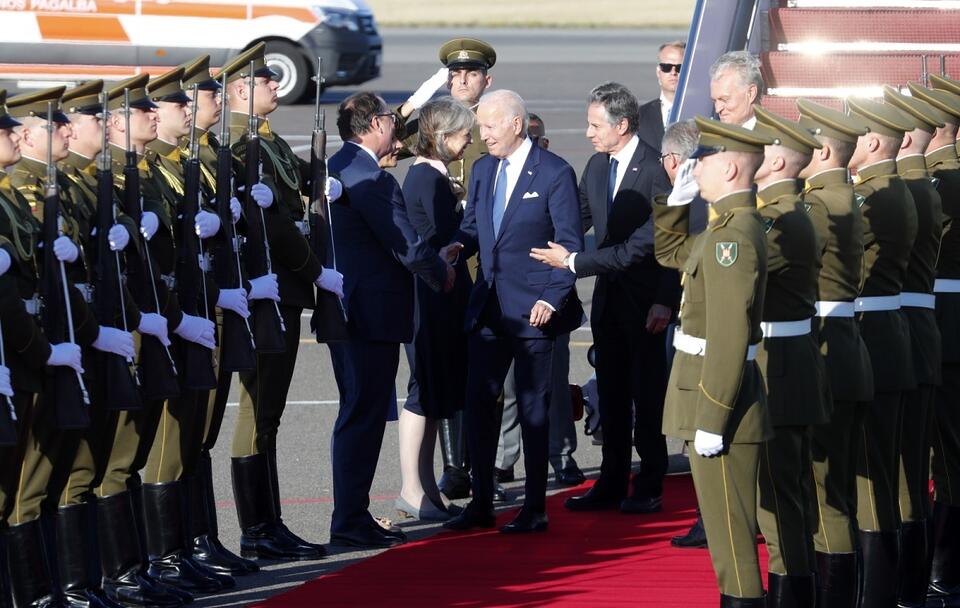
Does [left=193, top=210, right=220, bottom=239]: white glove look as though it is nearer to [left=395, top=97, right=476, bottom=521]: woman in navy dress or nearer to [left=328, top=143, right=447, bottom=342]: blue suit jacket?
[left=328, top=143, right=447, bottom=342]: blue suit jacket

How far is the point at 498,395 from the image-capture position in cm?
800

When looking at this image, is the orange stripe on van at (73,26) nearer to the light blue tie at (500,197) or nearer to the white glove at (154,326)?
the light blue tie at (500,197)

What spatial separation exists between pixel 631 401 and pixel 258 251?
203 cm

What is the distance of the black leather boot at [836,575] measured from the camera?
6219mm

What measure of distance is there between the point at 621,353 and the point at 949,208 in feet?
6.26

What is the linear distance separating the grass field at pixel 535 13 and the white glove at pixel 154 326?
126 ft

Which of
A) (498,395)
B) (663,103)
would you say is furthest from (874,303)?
(663,103)

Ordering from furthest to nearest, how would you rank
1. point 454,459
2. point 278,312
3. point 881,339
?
point 454,459
point 278,312
point 881,339

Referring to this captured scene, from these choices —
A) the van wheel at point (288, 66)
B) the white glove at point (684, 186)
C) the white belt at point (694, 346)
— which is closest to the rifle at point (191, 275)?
the white glove at point (684, 186)

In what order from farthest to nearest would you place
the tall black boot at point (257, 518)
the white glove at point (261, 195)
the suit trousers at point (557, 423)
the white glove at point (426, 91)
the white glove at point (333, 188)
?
the white glove at point (426, 91), the suit trousers at point (557, 423), the white glove at point (333, 188), the tall black boot at point (257, 518), the white glove at point (261, 195)

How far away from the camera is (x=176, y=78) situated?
7168 millimetres

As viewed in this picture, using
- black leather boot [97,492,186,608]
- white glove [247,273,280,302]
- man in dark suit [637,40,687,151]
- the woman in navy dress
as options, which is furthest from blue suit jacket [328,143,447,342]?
man in dark suit [637,40,687,151]

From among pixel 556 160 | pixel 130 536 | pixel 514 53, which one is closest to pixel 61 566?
pixel 130 536

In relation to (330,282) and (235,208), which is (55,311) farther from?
(330,282)
